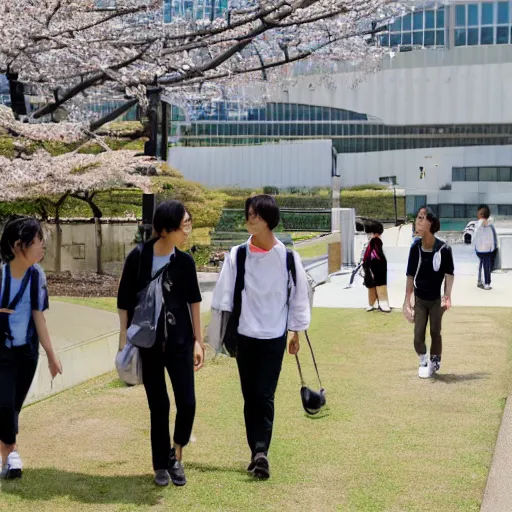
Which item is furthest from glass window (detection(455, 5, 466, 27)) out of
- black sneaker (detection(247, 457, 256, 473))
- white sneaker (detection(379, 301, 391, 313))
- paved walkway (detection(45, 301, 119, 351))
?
black sneaker (detection(247, 457, 256, 473))

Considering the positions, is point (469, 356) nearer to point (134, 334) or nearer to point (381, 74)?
point (134, 334)

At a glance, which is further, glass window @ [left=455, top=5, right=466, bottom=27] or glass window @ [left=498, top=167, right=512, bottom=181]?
glass window @ [left=498, top=167, right=512, bottom=181]

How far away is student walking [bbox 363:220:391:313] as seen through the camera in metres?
15.2

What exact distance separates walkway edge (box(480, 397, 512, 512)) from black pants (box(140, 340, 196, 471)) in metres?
1.75

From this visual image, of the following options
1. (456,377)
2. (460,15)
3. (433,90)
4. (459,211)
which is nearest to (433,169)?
(459,211)

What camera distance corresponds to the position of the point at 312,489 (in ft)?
18.6

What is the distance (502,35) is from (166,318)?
215 feet

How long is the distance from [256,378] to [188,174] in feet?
195

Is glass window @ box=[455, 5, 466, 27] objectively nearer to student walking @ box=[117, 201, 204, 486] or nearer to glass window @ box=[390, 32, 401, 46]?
glass window @ box=[390, 32, 401, 46]

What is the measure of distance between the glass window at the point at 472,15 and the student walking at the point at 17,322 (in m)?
64.1

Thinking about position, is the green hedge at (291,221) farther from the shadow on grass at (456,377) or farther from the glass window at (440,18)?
the glass window at (440,18)

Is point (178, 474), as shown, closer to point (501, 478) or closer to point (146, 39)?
point (501, 478)

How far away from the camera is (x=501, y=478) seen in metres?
5.79

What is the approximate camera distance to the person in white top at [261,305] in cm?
591
